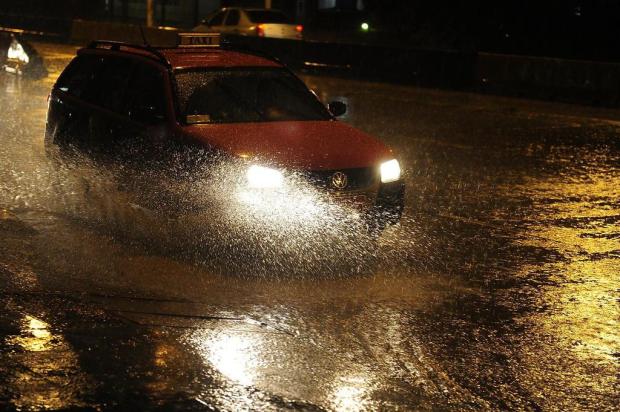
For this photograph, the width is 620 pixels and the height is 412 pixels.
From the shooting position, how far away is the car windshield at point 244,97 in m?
9.45

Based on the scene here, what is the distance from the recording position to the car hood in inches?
335

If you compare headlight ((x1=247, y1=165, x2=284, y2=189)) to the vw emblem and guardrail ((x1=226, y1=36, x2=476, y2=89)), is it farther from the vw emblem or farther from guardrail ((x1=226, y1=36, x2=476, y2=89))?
guardrail ((x1=226, y1=36, x2=476, y2=89))

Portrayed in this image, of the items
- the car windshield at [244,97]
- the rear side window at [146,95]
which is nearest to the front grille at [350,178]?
the car windshield at [244,97]

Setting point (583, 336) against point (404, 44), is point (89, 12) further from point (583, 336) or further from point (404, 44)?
point (583, 336)

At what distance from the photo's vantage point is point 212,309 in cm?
689

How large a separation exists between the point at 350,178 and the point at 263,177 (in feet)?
2.50

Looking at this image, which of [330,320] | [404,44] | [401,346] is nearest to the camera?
[401,346]

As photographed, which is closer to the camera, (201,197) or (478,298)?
(478,298)

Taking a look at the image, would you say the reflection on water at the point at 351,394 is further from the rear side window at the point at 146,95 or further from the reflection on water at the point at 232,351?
the rear side window at the point at 146,95

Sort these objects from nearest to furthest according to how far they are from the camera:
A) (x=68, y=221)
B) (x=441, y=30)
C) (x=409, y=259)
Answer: (x=409, y=259) < (x=68, y=221) < (x=441, y=30)

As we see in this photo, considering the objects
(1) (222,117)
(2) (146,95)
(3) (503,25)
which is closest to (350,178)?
(1) (222,117)

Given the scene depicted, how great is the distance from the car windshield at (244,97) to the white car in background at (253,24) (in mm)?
27524

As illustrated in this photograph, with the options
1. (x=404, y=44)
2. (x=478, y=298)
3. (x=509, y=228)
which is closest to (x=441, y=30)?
(x=404, y=44)

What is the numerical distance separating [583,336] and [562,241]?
9.51 feet
